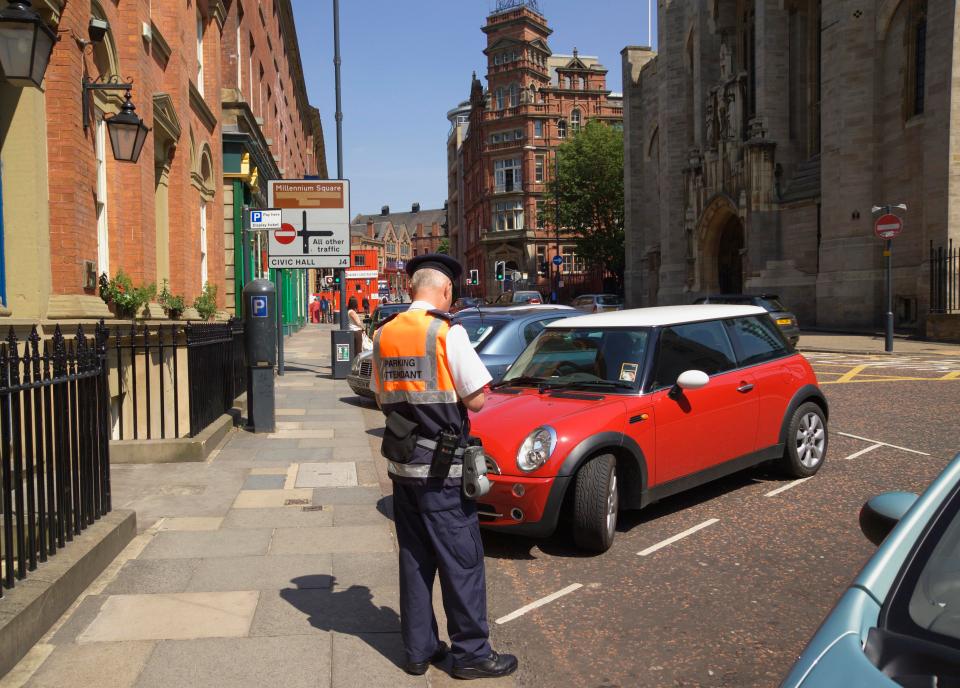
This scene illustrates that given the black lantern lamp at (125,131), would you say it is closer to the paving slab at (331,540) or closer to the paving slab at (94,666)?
the paving slab at (331,540)

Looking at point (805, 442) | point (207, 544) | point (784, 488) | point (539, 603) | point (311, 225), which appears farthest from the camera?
point (311, 225)

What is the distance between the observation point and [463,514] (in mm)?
3771

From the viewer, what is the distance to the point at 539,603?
4.80 m

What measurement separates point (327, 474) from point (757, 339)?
163 inches

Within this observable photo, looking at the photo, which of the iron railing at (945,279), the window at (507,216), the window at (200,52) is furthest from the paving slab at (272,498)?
the window at (507,216)

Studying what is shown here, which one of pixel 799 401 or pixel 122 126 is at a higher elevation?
pixel 122 126

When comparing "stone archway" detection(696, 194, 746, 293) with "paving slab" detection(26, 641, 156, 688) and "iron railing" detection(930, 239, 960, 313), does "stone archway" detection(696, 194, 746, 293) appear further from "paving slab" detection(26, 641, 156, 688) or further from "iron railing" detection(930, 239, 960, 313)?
"paving slab" detection(26, 641, 156, 688)

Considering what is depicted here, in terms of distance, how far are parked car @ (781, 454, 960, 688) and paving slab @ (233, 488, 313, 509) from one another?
5187 millimetres

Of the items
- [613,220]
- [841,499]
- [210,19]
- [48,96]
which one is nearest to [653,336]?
[841,499]

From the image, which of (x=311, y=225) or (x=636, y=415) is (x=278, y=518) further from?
(x=311, y=225)

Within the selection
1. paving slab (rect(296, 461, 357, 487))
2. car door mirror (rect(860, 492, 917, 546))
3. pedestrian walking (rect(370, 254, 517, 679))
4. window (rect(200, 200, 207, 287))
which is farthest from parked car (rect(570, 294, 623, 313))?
car door mirror (rect(860, 492, 917, 546))

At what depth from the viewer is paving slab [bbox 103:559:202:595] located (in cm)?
483

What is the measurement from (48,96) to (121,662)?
6520mm

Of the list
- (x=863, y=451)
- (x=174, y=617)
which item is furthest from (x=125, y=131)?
(x=863, y=451)
